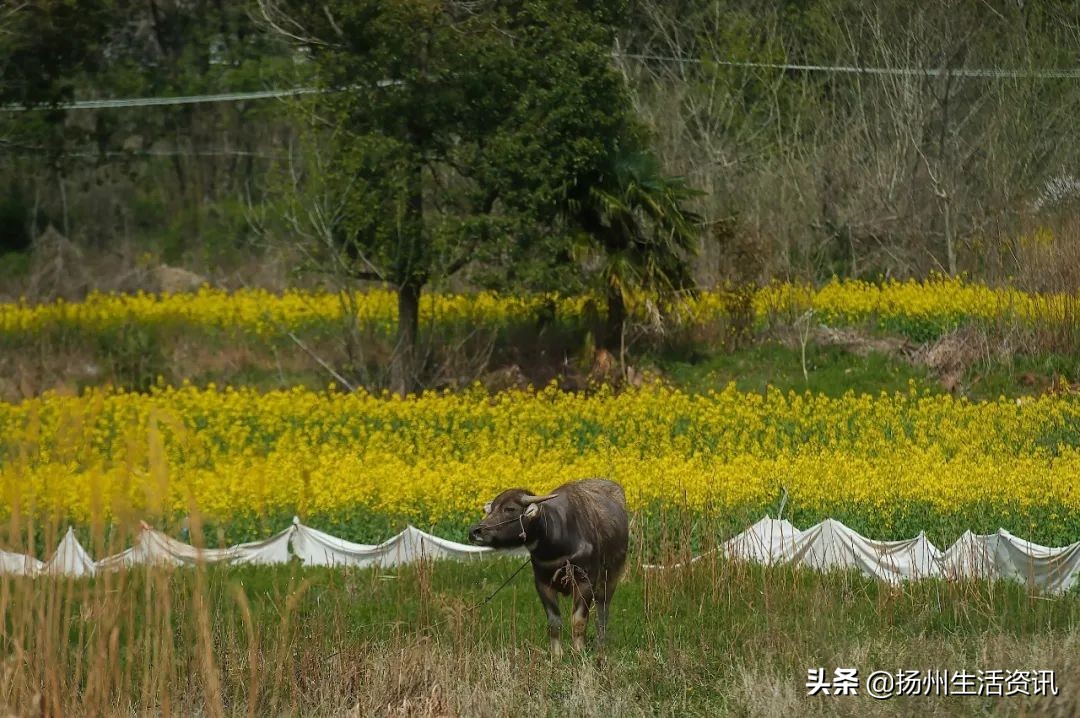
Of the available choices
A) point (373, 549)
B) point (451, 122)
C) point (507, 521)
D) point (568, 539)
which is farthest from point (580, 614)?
point (451, 122)

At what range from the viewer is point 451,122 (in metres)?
23.2

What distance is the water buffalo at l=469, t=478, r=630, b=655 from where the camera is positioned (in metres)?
9.31

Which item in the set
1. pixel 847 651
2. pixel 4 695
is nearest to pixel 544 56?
pixel 847 651

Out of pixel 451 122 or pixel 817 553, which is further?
pixel 451 122

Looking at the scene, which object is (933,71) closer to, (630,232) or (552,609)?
(630,232)

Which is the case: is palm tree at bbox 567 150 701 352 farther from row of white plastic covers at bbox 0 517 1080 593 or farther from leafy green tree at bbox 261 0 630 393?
row of white plastic covers at bbox 0 517 1080 593

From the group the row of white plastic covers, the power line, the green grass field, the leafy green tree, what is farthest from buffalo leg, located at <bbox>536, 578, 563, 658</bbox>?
the power line

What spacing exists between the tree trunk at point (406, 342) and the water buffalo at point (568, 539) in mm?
12494

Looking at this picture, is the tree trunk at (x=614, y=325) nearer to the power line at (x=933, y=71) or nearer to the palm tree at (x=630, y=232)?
the palm tree at (x=630, y=232)

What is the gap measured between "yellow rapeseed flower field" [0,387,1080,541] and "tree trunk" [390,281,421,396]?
623 mm

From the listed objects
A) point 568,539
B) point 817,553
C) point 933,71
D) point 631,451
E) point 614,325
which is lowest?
point 631,451

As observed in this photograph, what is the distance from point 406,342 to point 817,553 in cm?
1115

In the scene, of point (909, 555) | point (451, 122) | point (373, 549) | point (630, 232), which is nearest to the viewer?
point (909, 555)

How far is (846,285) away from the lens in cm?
2677
